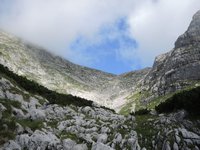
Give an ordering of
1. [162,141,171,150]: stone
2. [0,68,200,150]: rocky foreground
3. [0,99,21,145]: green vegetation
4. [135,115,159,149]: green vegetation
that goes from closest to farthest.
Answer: [0,99,21,145]: green vegetation, [0,68,200,150]: rocky foreground, [162,141,171,150]: stone, [135,115,159,149]: green vegetation

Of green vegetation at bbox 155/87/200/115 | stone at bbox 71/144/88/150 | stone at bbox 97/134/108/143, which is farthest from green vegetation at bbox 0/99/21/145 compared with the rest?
green vegetation at bbox 155/87/200/115

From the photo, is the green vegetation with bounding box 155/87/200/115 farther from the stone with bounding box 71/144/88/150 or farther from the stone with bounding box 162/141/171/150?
the stone with bounding box 71/144/88/150

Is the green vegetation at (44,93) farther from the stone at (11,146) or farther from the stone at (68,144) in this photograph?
the stone at (11,146)

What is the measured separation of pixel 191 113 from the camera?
53094 mm

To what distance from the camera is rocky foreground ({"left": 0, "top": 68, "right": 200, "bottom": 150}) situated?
42.4m

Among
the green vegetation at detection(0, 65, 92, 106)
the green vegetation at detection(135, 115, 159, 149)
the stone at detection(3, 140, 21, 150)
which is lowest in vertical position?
the stone at detection(3, 140, 21, 150)

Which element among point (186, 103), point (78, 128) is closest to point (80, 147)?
point (78, 128)

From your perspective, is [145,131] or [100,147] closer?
[100,147]

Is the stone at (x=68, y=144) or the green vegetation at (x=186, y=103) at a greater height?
the green vegetation at (x=186, y=103)

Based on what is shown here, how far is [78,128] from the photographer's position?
4853cm

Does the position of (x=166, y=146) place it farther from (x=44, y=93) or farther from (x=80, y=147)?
(x=44, y=93)

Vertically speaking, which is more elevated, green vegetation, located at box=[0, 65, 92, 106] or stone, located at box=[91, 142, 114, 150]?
green vegetation, located at box=[0, 65, 92, 106]

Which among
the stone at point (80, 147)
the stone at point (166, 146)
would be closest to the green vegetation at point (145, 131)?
the stone at point (166, 146)

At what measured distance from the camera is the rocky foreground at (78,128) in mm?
42375
